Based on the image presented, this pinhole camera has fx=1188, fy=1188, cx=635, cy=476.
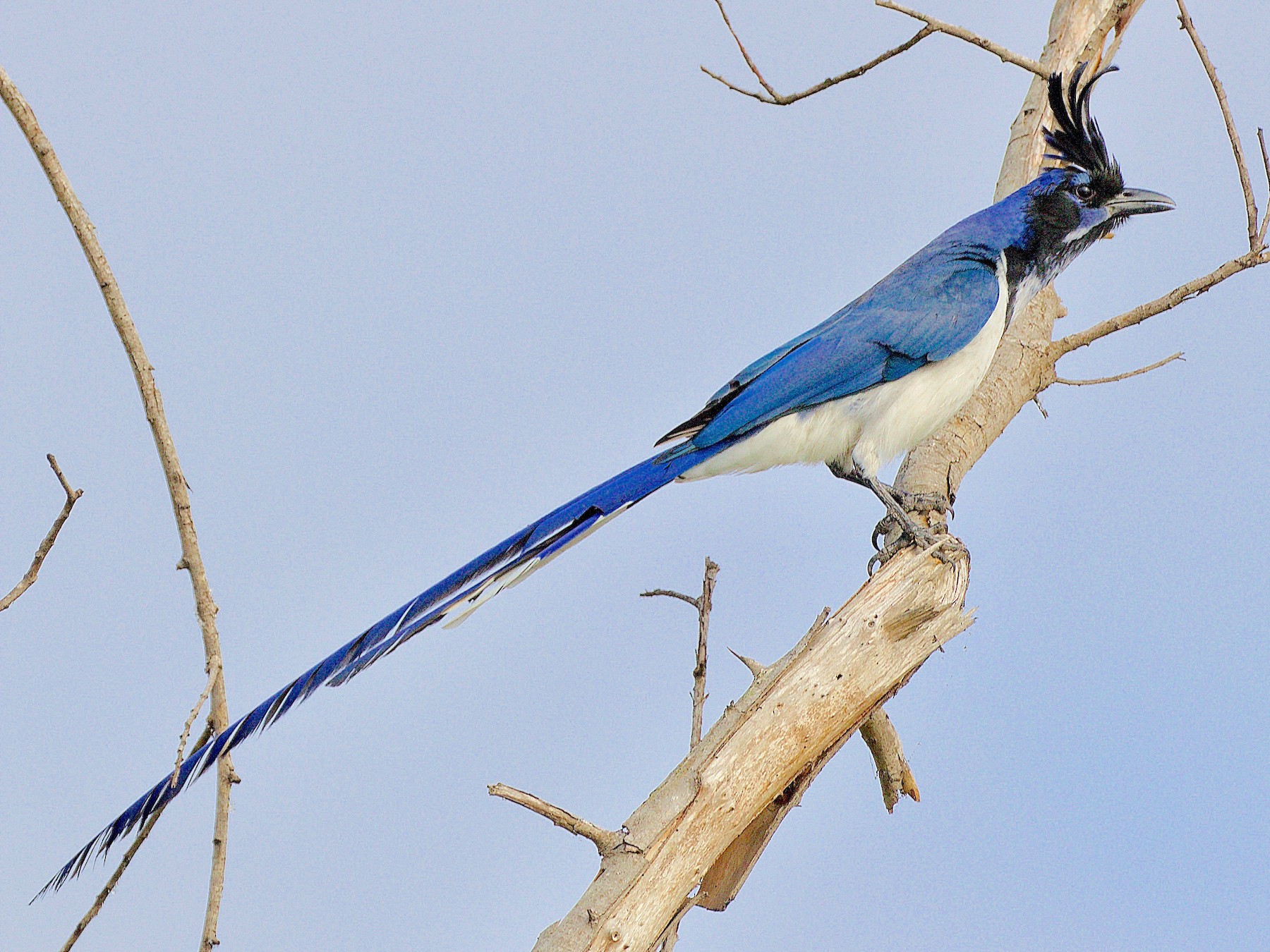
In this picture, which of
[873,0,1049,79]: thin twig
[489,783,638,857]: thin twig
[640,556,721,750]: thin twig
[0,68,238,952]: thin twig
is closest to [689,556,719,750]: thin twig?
[640,556,721,750]: thin twig

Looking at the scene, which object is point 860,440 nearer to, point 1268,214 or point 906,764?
point 906,764

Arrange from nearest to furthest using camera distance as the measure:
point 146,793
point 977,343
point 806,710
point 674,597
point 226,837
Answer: point 146,793 → point 226,837 → point 806,710 → point 674,597 → point 977,343

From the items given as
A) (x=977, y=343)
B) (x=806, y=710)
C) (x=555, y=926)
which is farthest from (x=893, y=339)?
(x=555, y=926)

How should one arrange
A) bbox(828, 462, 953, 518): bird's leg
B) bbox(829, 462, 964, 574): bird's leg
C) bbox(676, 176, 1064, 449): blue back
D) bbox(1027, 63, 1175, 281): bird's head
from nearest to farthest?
bbox(829, 462, 964, 574): bird's leg → bbox(676, 176, 1064, 449): blue back → bbox(828, 462, 953, 518): bird's leg → bbox(1027, 63, 1175, 281): bird's head

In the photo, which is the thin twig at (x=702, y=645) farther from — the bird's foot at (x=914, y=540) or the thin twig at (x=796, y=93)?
the thin twig at (x=796, y=93)

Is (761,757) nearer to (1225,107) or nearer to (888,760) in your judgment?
(888,760)

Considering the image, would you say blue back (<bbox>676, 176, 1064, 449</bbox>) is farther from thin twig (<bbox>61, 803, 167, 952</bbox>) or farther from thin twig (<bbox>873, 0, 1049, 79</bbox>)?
thin twig (<bbox>61, 803, 167, 952</bbox>)
